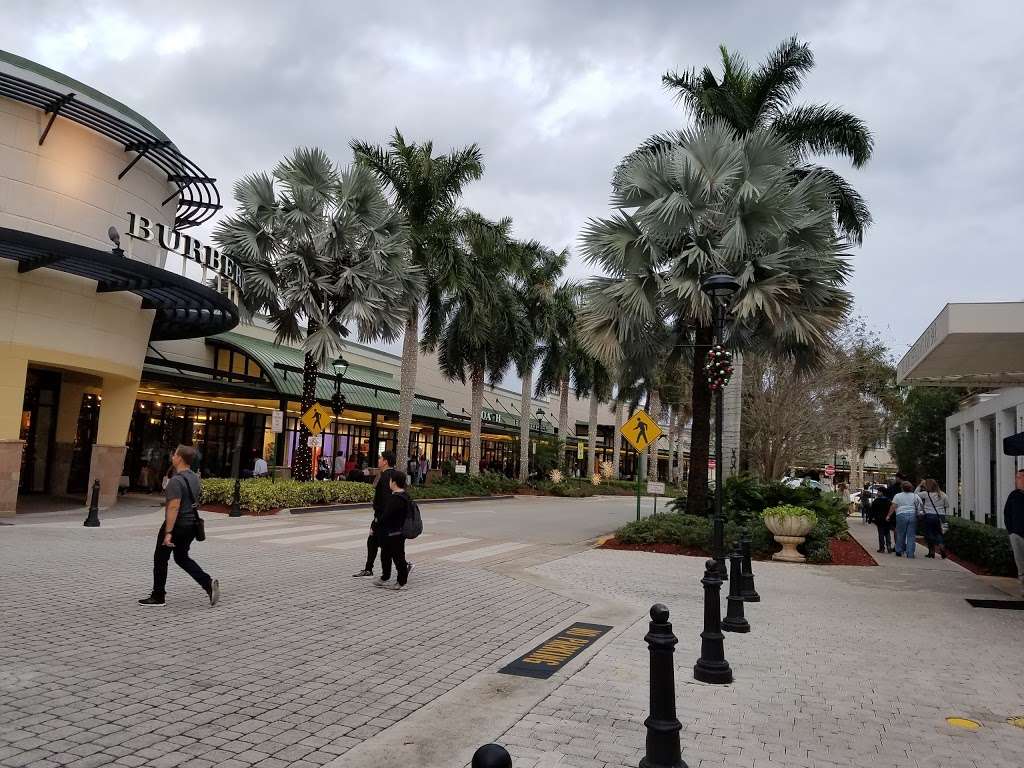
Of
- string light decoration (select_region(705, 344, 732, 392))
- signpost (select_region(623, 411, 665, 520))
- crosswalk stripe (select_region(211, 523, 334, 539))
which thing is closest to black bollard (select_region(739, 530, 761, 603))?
string light decoration (select_region(705, 344, 732, 392))

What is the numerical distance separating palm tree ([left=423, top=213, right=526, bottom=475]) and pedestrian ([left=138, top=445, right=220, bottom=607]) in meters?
20.1

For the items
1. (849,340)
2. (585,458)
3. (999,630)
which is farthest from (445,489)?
(585,458)

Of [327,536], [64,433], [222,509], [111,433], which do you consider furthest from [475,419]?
[327,536]

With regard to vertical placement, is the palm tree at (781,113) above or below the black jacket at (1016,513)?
above

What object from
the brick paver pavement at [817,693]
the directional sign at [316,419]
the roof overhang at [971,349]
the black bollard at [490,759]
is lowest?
the brick paver pavement at [817,693]

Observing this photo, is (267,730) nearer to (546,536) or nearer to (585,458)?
(546,536)

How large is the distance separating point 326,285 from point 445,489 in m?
10.9

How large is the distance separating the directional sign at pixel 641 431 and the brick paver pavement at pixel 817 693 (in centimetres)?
761

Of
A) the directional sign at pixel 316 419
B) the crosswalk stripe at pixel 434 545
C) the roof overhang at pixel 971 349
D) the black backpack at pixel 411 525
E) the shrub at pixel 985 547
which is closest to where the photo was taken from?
the black backpack at pixel 411 525

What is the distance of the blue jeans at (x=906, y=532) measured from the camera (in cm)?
1670

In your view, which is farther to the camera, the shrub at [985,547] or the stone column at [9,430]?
the stone column at [9,430]

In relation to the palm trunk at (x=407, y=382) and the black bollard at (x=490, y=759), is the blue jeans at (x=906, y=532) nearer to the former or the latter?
the palm trunk at (x=407, y=382)

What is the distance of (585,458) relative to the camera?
73500 millimetres

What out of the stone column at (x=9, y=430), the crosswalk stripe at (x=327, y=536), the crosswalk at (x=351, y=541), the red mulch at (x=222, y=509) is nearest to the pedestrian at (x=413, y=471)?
the red mulch at (x=222, y=509)
